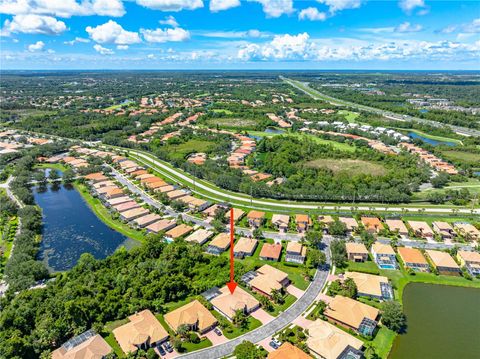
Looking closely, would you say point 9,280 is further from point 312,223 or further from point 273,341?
point 312,223

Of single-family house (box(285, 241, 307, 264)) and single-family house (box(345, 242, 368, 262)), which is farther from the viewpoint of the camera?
single-family house (box(345, 242, 368, 262))

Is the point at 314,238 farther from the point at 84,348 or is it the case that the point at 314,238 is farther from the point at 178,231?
the point at 84,348

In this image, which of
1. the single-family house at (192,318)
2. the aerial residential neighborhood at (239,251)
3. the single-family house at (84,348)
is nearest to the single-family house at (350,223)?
the aerial residential neighborhood at (239,251)

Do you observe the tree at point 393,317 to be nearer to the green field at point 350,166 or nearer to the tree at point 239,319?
the tree at point 239,319

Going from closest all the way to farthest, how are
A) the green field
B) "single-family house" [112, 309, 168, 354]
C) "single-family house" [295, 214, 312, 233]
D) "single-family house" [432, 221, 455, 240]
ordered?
1. "single-family house" [112, 309, 168, 354]
2. "single-family house" [432, 221, 455, 240]
3. "single-family house" [295, 214, 312, 233]
4. the green field

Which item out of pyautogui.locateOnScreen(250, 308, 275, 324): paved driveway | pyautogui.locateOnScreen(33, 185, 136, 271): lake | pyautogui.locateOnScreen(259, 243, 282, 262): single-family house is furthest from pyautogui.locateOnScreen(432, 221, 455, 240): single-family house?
pyautogui.locateOnScreen(33, 185, 136, 271): lake

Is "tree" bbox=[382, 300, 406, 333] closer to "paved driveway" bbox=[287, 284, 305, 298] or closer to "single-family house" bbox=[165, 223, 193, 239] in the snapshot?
"paved driveway" bbox=[287, 284, 305, 298]
